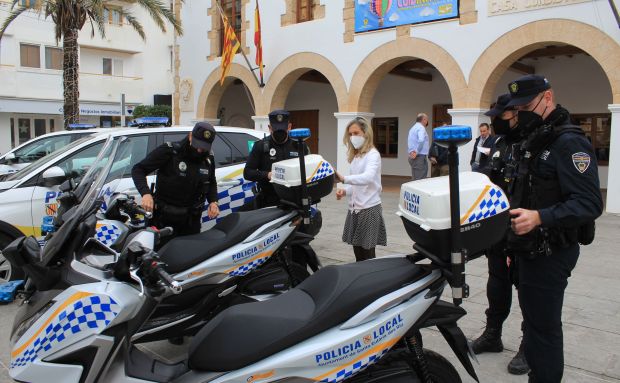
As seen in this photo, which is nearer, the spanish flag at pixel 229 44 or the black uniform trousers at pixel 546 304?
the black uniform trousers at pixel 546 304

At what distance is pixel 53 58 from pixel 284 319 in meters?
30.6

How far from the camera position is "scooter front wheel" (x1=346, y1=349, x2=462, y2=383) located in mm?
2336

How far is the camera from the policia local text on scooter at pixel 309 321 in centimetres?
210

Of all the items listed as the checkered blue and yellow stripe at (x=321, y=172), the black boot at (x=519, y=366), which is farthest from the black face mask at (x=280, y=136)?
the black boot at (x=519, y=366)

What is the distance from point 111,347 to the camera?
83.9 inches

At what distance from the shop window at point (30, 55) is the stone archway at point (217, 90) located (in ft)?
48.5

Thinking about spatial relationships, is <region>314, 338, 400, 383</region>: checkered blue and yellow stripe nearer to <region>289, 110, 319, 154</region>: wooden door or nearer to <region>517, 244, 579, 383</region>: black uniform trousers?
<region>517, 244, 579, 383</region>: black uniform trousers

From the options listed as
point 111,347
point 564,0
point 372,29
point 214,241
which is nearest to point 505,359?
point 214,241

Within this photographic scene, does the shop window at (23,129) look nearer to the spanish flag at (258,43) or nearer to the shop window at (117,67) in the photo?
the shop window at (117,67)

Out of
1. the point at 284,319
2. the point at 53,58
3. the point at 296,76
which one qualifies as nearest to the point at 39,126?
the point at 53,58

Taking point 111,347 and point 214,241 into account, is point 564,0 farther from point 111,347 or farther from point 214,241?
point 111,347

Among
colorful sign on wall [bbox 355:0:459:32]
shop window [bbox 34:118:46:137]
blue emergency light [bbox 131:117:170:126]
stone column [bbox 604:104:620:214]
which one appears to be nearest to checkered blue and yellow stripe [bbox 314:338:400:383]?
blue emergency light [bbox 131:117:170:126]

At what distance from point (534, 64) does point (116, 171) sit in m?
14.3

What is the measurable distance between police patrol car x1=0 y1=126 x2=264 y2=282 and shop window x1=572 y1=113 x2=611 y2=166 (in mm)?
11498
